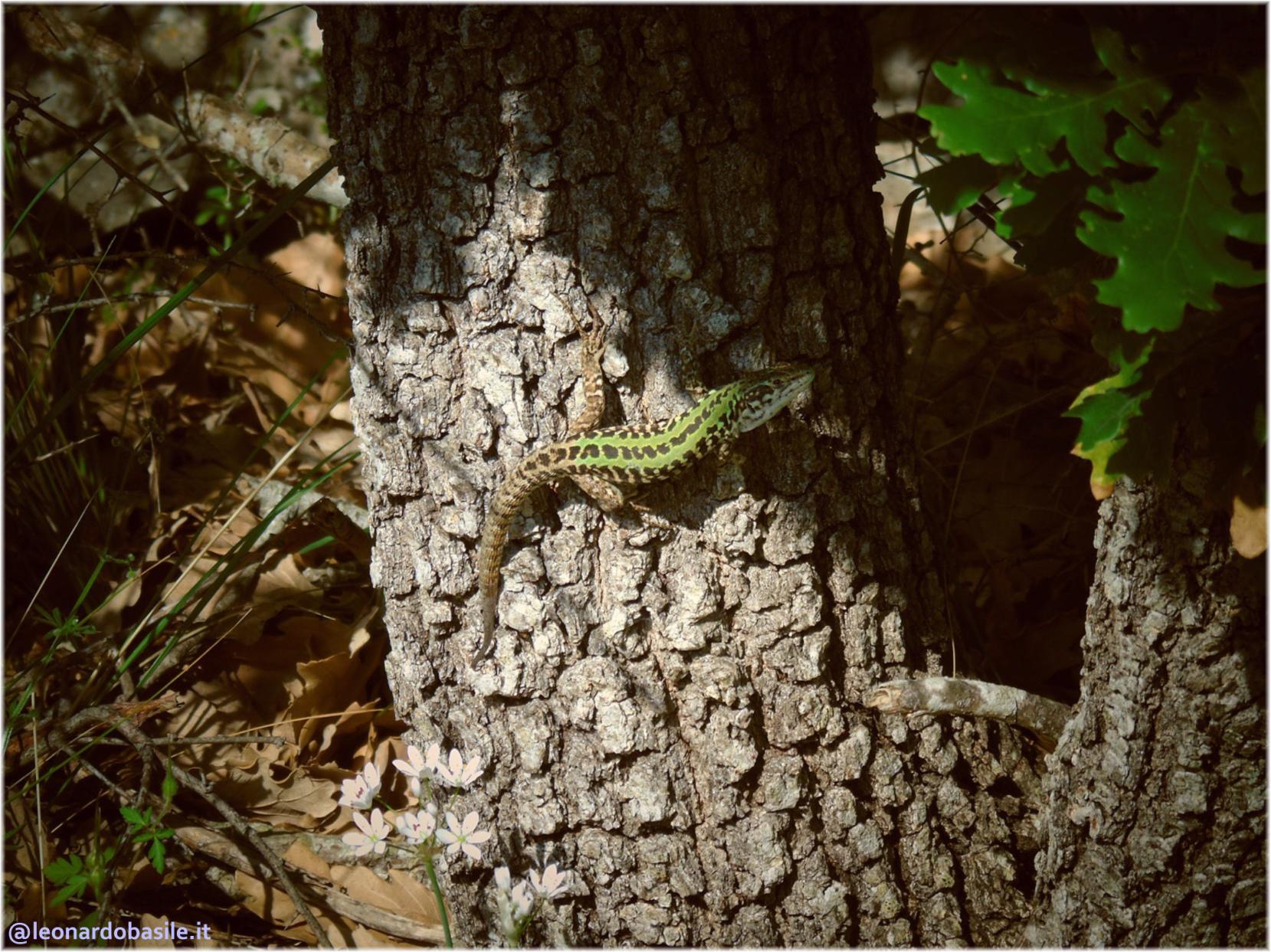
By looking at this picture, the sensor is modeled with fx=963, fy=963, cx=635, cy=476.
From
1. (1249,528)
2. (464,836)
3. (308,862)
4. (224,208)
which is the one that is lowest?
(308,862)

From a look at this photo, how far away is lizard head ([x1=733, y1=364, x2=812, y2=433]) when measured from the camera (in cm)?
245

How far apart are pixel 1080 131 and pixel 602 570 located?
5.09 ft

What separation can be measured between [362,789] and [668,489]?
1.10 m

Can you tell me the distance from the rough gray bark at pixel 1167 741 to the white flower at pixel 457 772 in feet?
5.25

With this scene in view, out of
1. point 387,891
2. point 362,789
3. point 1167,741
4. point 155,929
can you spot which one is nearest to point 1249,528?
point 1167,741

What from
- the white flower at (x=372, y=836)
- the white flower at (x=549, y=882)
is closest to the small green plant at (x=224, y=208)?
the white flower at (x=372, y=836)

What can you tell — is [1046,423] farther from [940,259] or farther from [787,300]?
[787,300]

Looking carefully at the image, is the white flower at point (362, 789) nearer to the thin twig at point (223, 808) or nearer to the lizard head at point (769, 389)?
the thin twig at point (223, 808)

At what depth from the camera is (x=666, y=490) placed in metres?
2.62

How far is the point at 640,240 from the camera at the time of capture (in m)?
2.41

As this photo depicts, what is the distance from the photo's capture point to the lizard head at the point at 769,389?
96.6 inches

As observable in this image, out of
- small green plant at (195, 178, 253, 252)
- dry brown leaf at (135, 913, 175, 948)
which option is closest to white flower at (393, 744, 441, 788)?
dry brown leaf at (135, 913, 175, 948)

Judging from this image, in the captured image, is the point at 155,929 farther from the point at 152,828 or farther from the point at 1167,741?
the point at 1167,741

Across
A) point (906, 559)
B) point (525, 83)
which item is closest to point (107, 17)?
point (525, 83)
